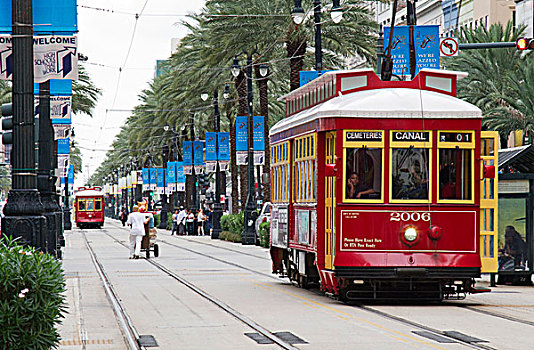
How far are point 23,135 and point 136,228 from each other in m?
19.6

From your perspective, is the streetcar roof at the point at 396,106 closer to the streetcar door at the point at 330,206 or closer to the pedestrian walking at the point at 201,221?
the streetcar door at the point at 330,206

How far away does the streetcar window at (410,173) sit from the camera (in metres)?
16.7

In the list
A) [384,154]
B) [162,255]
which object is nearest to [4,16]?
[384,154]

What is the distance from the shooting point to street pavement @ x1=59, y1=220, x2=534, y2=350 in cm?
1249

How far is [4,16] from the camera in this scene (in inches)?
614

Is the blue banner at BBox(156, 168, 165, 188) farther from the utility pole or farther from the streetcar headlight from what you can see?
the utility pole

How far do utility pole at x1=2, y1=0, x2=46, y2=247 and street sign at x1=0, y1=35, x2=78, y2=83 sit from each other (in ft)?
4.61

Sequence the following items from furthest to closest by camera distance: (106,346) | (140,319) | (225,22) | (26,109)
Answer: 1. (225,22)
2. (140,319)
3. (26,109)
4. (106,346)

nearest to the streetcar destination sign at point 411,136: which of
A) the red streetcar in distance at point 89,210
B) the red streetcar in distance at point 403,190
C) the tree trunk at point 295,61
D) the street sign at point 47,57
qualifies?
the red streetcar in distance at point 403,190

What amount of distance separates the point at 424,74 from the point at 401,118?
Answer: 5.12 ft

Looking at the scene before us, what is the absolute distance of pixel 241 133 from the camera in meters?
45.4

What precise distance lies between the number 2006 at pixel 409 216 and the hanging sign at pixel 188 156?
156 ft

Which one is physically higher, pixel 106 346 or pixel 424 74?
pixel 424 74

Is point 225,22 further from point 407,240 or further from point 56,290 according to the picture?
point 56,290
